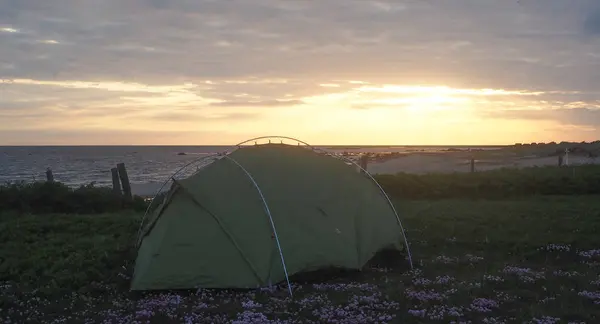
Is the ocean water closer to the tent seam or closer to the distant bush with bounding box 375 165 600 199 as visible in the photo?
the tent seam

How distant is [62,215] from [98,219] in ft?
5.84

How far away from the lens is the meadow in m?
9.62

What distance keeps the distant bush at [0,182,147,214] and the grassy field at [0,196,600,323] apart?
2331 millimetres

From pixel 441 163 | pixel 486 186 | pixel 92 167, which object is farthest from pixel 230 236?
pixel 92 167

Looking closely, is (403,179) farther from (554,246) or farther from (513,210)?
(554,246)

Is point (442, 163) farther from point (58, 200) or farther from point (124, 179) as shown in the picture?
point (58, 200)

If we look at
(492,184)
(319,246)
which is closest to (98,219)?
(319,246)

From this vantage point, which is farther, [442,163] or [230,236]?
[442,163]

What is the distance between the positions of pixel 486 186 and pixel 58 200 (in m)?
17.6

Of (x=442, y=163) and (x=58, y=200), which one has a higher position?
(x=442, y=163)

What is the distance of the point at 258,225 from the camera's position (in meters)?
12.0

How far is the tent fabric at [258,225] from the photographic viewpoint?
38.0ft

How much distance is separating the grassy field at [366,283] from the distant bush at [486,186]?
685 cm

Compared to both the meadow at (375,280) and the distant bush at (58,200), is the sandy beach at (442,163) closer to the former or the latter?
the distant bush at (58,200)
